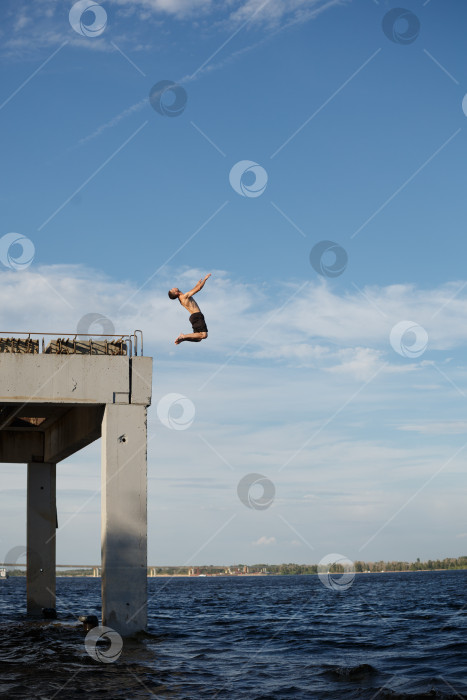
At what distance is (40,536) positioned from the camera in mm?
34844

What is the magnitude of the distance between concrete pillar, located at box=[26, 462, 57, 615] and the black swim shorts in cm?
1786

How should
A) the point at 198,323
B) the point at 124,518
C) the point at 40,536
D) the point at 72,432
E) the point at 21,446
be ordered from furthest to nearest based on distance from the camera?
1. the point at 21,446
2. the point at 40,536
3. the point at 72,432
4. the point at 124,518
5. the point at 198,323

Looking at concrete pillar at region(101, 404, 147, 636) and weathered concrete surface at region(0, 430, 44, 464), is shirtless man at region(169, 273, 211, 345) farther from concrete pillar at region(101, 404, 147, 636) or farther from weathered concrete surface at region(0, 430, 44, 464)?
weathered concrete surface at region(0, 430, 44, 464)

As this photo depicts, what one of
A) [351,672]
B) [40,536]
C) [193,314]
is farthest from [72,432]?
[351,672]

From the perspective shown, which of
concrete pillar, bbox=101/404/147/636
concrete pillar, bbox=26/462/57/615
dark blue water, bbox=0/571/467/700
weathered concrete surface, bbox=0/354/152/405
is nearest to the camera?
dark blue water, bbox=0/571/467/700

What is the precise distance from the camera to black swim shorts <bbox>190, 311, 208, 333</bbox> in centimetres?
2002

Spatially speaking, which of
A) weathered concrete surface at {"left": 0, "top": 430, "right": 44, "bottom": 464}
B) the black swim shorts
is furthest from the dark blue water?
the black swim shorts

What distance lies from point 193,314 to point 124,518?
7.04 metres

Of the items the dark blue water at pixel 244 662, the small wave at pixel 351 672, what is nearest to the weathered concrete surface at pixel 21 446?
the dark blue water at pixel 244 662

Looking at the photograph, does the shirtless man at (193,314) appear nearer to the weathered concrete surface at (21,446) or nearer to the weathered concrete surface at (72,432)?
the weathered concrete surface at (72,432)

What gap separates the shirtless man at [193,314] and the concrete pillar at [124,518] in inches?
187

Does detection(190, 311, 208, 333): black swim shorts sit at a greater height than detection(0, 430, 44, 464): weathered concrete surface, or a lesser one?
greater

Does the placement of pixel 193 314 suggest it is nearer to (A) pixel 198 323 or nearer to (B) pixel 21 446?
(A) pixel 198 323

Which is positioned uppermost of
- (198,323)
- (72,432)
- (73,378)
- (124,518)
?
(198,323)
